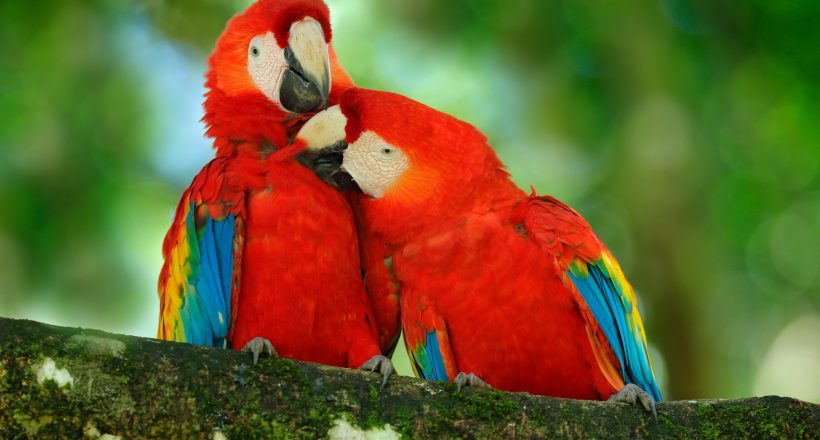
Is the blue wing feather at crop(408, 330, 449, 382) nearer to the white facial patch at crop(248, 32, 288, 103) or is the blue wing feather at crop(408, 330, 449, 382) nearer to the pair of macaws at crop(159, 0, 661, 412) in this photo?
the pair of macaws at crop(159, 0, 661, 412)

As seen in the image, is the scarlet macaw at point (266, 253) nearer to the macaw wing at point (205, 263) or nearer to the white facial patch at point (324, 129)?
the macaw wing at point (205, 263)

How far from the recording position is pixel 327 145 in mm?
3461

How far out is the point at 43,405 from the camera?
198cm

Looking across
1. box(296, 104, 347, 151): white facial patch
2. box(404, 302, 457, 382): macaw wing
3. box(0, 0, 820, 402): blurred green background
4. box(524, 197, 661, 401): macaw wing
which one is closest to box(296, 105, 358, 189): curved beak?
box(296, 104, 347, 151): white facial patch

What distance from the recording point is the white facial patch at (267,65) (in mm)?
3668

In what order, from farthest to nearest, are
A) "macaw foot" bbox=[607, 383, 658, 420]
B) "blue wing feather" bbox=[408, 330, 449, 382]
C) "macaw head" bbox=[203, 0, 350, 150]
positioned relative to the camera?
1. "macaw head" bbox=[203, 0, 350, 150]
2. "blue wing feather" bbox=[408, 330, 449, 382]
3. "macaw foot" bbox=[607, 383, 658, 420]

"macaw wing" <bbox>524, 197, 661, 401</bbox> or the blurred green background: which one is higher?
the blurred green background

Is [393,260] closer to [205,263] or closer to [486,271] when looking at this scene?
[486,271]

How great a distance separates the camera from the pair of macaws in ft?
10.5

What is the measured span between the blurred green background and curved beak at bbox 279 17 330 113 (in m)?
2.26

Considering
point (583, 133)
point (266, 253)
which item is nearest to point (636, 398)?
point (266, 253)

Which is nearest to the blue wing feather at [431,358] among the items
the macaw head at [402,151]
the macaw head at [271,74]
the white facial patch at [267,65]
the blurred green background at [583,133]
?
the macaw head at [402,151]

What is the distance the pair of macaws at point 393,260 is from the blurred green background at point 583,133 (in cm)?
223

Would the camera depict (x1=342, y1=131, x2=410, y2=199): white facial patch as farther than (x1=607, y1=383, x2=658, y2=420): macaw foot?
Yes
